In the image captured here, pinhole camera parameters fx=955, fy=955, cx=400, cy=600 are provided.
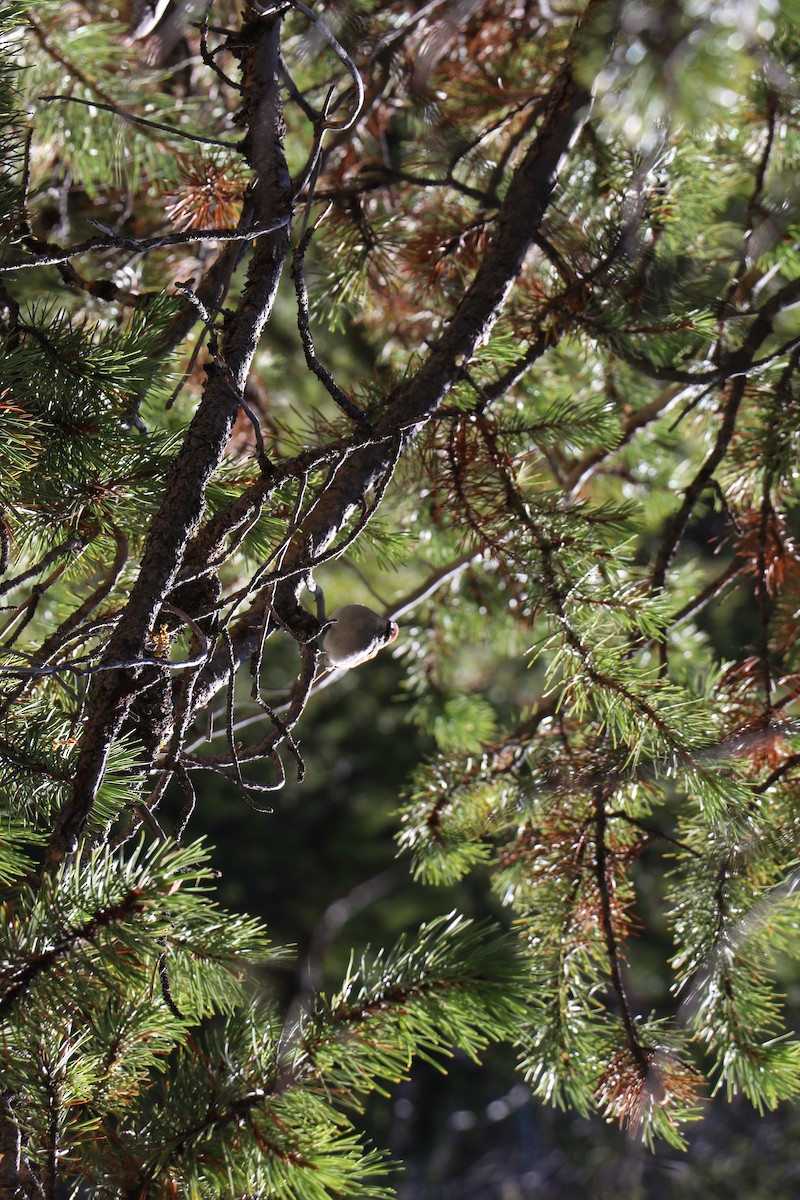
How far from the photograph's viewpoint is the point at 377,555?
61 cm

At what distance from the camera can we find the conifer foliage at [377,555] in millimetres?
384

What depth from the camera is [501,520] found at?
562mm

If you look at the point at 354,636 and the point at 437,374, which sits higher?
the point at 437,374

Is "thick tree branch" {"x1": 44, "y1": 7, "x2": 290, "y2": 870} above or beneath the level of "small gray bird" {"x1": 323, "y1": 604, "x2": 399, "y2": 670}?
above

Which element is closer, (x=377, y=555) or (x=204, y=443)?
(x=204, y=443)

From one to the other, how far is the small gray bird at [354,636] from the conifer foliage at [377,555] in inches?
0.4

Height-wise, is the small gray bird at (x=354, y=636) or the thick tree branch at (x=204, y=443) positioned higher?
the thick tree branch at (x=204, y=443)

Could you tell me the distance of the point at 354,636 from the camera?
0.45 meters

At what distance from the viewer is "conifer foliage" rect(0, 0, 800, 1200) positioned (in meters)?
0.38

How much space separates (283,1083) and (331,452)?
284 millimetres

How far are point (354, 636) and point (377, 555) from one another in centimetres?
16

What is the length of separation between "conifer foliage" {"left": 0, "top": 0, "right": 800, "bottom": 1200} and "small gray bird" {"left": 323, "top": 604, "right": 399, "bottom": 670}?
11mm

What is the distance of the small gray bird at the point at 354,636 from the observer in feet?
1.48

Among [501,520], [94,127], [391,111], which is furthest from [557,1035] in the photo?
[391,111]
